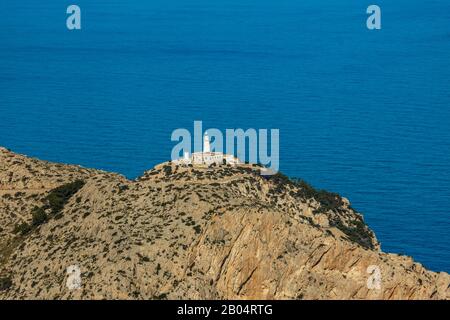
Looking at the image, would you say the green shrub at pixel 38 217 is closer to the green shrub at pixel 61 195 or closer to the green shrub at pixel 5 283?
the green shrub at pixel 61 195

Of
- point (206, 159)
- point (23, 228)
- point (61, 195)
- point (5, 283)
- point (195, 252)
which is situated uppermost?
point (206, 159)

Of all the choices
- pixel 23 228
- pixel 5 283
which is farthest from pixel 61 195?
pixel 5 283

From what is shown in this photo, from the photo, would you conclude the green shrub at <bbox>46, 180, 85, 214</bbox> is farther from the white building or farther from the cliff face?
the white building

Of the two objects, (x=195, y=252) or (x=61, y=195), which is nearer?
(x=195, y=252)

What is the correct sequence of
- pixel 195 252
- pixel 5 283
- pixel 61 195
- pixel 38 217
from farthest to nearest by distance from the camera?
pixel 61 195, pixel 38 217, pixel 5 283, pixel 195 252

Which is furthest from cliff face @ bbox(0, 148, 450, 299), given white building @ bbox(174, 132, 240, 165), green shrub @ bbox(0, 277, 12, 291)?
white building @ bbox(174, 132, 240, 165)

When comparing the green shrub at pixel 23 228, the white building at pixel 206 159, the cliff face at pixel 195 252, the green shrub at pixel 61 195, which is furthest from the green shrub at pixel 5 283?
the white building at pixel 206 159

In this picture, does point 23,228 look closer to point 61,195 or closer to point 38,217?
point 38,217

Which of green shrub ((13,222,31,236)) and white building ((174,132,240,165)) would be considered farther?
white building ((174,132,240,165))
